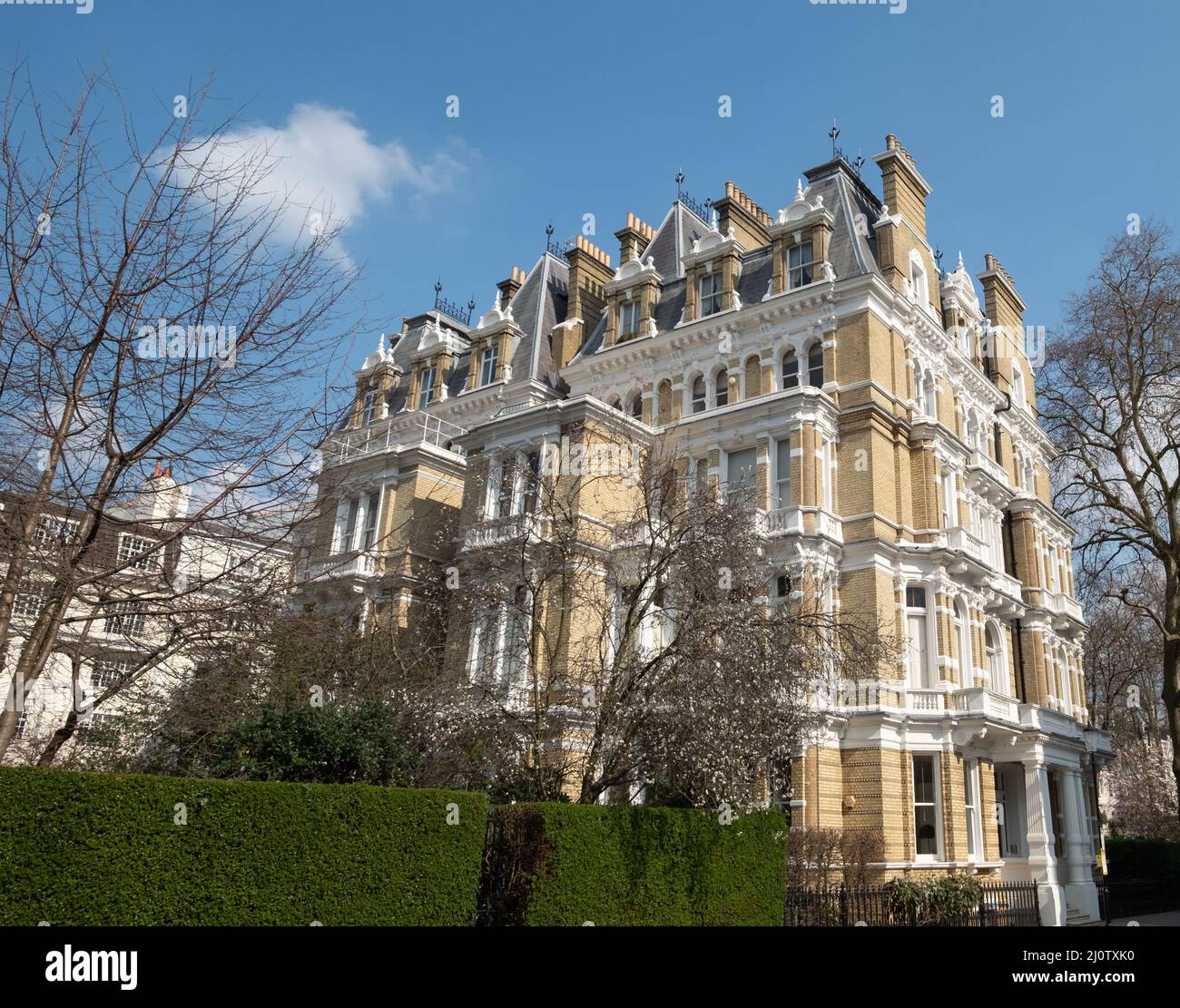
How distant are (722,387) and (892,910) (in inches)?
642

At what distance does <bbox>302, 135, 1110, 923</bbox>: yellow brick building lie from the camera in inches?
980

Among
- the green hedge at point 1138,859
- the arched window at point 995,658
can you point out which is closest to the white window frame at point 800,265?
the arched window at point 995,658

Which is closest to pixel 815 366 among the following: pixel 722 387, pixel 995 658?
pixel 722 387

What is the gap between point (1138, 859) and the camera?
35812mm

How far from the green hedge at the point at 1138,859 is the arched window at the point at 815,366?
2129 centimetres

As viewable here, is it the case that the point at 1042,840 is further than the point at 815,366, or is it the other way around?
the point at 815,366

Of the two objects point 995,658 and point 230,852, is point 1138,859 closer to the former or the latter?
point 995,658

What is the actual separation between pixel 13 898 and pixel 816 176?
105 ft

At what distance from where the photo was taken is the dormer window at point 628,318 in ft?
111

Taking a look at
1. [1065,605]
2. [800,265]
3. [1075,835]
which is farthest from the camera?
[1065,605]
